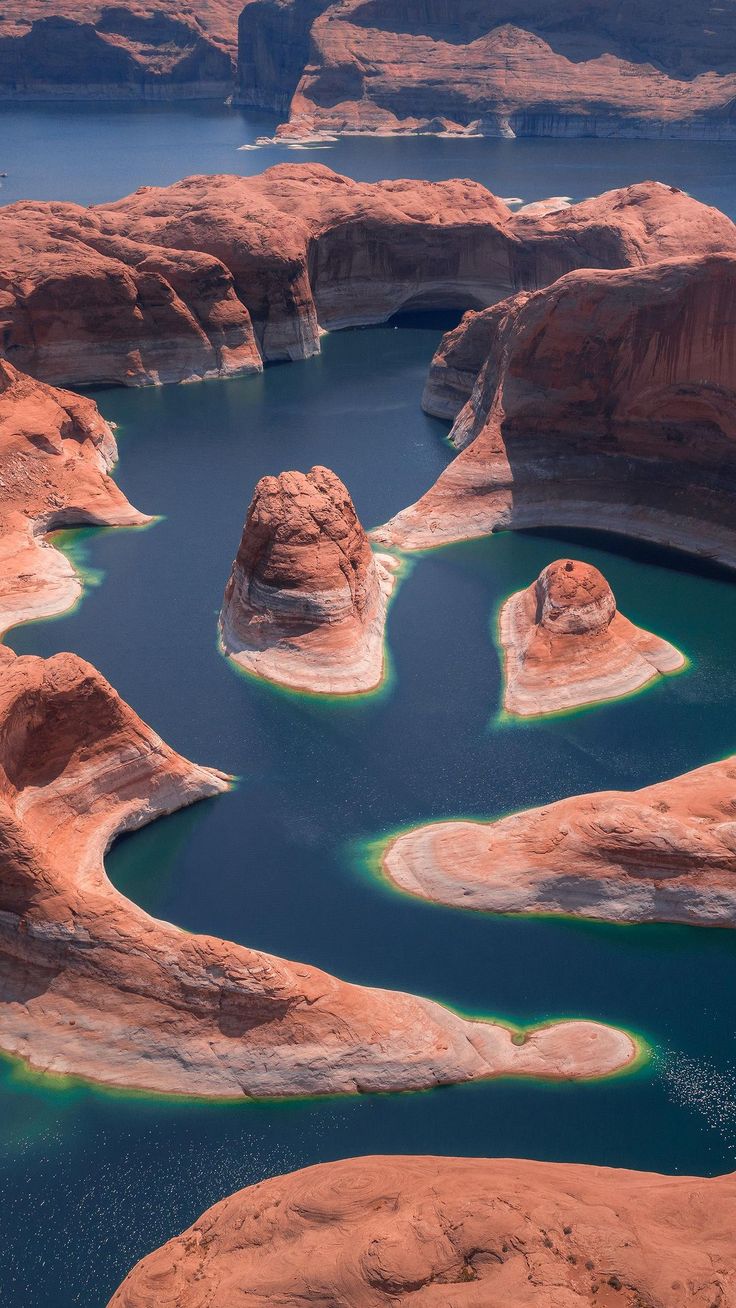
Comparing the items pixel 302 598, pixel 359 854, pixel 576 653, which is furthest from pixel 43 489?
pixel 359 854

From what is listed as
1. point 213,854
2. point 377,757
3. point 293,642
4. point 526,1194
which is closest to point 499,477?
point 293,642

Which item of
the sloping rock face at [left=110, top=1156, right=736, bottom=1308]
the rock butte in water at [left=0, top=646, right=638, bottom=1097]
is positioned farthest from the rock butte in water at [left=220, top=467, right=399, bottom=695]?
the sloping rock face at [left=110, top=1156, right=736, bottom=1308]

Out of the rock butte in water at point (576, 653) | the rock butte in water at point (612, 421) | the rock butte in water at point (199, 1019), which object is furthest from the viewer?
the rock butte in water at point (612, 421)

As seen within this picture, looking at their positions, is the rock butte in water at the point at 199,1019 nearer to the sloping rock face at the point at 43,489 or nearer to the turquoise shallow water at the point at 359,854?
the turquoise shallow water at the point at 359,854

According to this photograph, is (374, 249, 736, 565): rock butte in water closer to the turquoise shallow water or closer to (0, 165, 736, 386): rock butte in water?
the turquoise shallow water

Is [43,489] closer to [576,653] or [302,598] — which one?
[302,598]

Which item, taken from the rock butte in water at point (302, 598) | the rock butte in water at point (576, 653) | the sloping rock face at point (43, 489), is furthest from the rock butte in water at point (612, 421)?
the sloping rock face at point (43, 489)

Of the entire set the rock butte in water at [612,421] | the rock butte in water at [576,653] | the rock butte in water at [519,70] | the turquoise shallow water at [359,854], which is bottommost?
the turquoise shallow water at [359,854]
